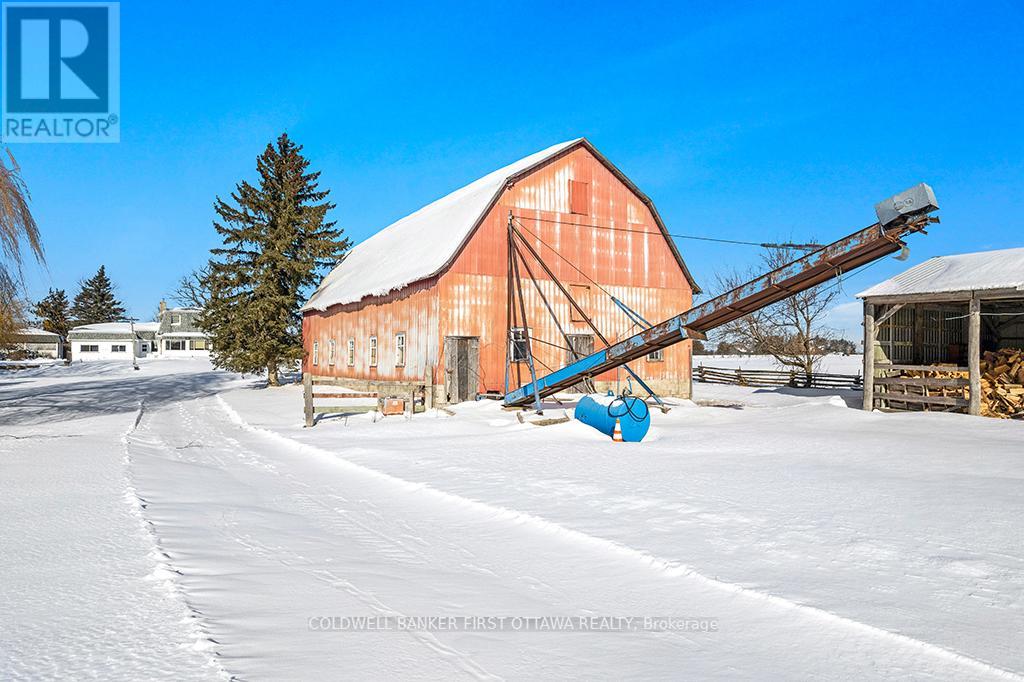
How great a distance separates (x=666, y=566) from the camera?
5805 mm

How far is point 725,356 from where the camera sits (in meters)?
79.2

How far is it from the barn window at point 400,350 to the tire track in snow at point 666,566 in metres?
Answer: 12.9

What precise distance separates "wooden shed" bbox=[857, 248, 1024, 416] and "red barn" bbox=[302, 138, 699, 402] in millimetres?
7349

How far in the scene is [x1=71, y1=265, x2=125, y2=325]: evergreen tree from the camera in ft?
342

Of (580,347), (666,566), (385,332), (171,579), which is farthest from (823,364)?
(171,579)

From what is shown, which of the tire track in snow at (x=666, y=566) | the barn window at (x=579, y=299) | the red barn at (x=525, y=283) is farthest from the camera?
the barn window at (x=579, y=299)

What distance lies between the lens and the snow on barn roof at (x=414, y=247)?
73.8 ft

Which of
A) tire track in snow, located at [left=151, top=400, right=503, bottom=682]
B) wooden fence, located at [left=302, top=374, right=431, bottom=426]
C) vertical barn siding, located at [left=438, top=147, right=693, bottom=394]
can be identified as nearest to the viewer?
tire track in snow, located at [left=151, top=400, right=503, bottom=682]

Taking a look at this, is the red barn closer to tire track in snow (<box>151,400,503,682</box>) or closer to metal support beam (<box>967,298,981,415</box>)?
metal support beam (<box>967,298,981,415</box>)

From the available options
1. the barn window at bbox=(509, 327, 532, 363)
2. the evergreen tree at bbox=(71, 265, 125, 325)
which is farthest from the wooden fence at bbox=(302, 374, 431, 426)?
the evergreen tree at bbox=(71, 265, 125, 325)

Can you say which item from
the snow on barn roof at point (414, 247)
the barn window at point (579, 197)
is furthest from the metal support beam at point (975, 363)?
the snow on barn roof at point (414, 247)

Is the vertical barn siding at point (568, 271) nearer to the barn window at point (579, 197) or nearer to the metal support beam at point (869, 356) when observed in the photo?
the barn window at point (579, 197)

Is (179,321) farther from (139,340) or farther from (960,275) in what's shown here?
(960,275)

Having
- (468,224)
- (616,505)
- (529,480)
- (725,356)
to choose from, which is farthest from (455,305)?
(725,356)
